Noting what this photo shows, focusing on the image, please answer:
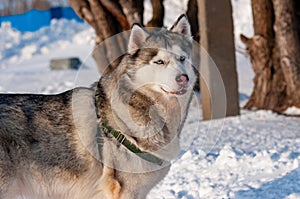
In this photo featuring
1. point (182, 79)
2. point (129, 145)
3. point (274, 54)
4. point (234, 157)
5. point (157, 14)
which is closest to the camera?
point (182, 79)

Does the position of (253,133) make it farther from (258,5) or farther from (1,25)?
(1,25)

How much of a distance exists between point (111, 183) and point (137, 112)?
0.56 m

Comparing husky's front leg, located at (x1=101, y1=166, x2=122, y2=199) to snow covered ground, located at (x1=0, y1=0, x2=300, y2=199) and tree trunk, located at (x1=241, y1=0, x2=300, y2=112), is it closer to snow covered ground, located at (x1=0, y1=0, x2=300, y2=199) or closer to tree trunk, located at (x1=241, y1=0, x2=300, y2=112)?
snow covered ground, located at (x1=0, y1=0, x2=300, y2=199)

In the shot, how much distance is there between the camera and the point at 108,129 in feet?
15.0

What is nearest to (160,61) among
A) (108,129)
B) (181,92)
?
(181,92)

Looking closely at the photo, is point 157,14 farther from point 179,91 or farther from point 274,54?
point 179,91

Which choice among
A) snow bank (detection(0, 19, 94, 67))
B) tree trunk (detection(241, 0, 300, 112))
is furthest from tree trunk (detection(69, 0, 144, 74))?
snow bank (detection(0, 19, 94, 67))

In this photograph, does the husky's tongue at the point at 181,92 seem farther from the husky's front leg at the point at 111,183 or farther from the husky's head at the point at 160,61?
the husky's front leg at the point at 111,183

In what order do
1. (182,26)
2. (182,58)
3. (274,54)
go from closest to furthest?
(182,58), (182,26), (274,54)

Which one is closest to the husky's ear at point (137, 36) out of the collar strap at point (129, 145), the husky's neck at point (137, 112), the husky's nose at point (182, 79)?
the husky's neck at point (137, 112)

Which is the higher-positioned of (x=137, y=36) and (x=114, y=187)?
(x=137, y=36)

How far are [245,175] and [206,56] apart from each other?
13.1 feet

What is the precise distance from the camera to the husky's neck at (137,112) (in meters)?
4.57

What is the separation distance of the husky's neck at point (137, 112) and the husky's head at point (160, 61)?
10cm
